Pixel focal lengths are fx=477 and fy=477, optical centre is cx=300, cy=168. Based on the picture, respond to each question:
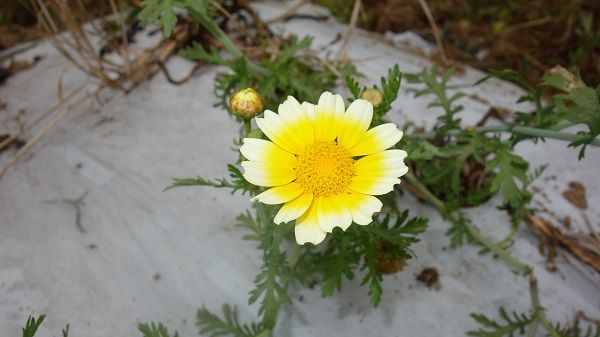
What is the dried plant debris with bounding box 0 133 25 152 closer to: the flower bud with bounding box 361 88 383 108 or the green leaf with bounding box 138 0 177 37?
the green leaf with bounding box 138 0 177 37

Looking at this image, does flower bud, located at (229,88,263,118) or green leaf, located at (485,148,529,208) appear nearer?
flower bud, located at (229,88,263,118)

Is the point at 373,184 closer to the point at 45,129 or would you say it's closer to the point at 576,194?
the point at 576,194

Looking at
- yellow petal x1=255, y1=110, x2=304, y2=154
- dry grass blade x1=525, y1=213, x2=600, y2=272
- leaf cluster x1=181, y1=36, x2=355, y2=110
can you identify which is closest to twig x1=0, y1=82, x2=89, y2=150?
leaf cluster x1=181, y1=36, x2=355, y2=110

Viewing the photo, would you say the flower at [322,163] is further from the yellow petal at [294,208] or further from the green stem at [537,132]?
the green stem at [537,132]

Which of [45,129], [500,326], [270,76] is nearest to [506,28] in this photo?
[270,76]

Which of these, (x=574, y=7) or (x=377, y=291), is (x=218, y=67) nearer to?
(x=377, y=291)

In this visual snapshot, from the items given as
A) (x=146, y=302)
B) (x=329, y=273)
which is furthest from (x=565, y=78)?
(x=146, y=302)
